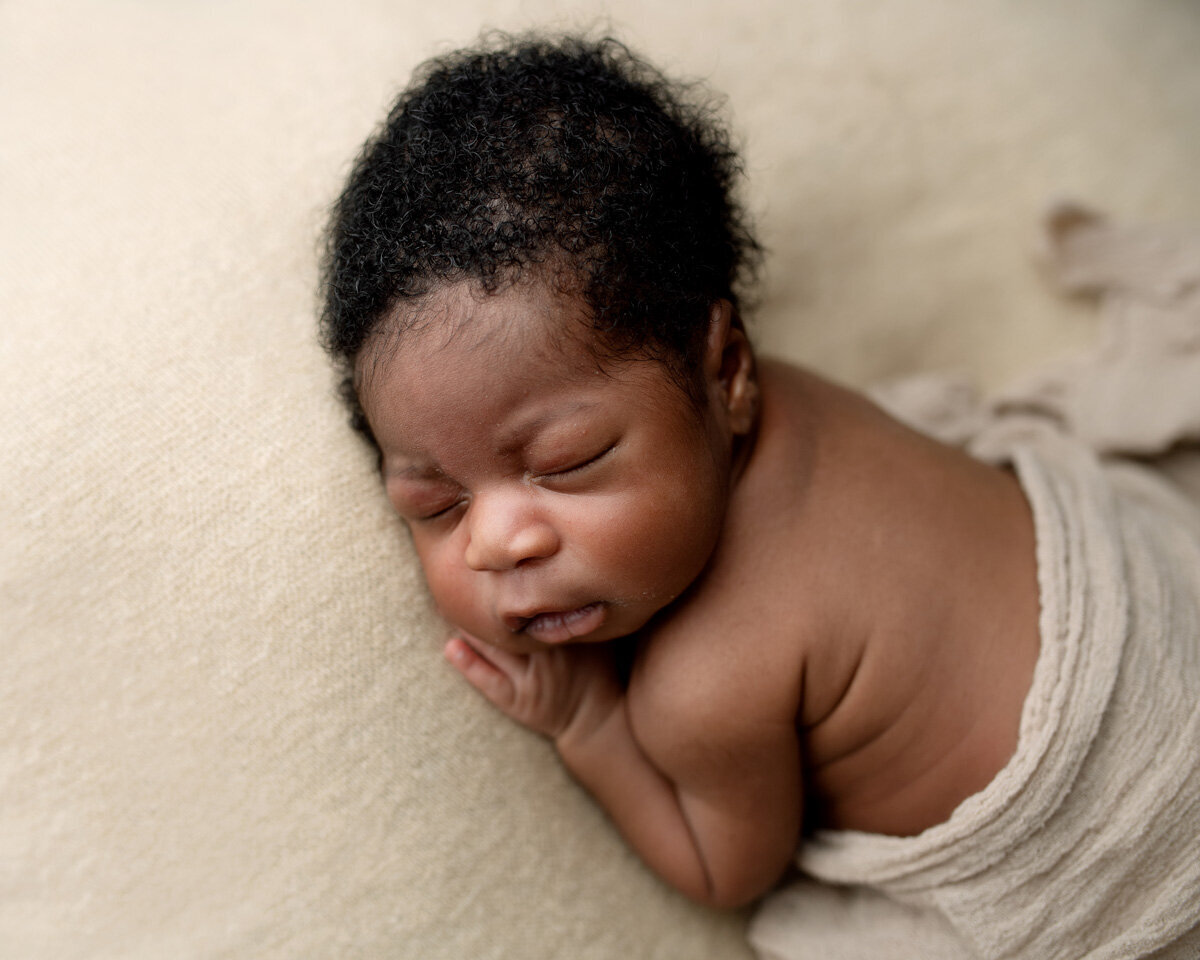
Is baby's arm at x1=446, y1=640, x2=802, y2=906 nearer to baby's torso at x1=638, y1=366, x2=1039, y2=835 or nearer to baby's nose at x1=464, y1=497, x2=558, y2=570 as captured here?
baby's torso at x1=638, y1=366, x2=1039, y2=835

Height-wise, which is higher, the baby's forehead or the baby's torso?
the baby's forehead

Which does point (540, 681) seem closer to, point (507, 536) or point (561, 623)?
point (561, 623)

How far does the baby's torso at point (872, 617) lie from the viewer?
1015 millimetres

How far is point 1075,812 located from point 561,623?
1.85 ft

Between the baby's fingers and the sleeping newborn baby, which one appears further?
the baby's fingers

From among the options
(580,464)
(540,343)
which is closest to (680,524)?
(580,464)

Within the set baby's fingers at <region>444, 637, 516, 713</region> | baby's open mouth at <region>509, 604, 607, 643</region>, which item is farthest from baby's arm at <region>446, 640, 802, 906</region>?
baby's open mouth at <region>509, 604, 607, 643</region>

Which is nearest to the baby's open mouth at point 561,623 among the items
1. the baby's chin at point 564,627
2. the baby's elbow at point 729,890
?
the baby's chin at point 564,627

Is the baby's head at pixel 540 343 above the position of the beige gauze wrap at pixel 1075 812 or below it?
above

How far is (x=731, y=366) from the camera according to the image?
1.03 meters

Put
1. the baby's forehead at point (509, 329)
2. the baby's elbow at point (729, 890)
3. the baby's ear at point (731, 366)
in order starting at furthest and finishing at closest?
1. the baby's elbow at point (729, 890)
2. the baby's ear at point (731, 366)
3. the baby's forehead at point (509, 329)

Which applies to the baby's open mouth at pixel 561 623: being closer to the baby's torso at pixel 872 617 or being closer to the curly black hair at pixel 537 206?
the baby's torso at pixel 872 617

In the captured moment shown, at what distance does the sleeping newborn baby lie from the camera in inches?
34.8

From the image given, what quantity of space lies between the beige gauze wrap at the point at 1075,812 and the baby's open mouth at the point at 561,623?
439 millimetres
